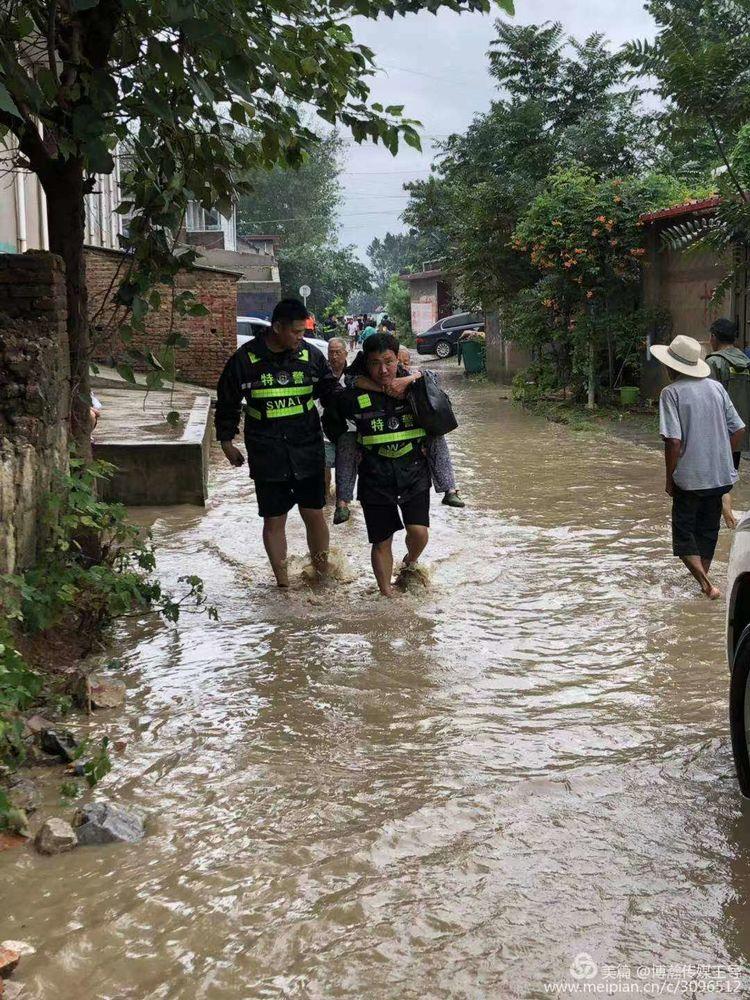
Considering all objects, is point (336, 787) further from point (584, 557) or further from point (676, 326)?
point (676, 326)

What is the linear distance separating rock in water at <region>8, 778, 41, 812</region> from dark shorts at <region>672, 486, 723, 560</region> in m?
4.49

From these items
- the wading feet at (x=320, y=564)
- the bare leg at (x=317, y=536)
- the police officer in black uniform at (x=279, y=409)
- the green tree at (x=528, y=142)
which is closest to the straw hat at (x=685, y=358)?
the police officer in black uniform at (x=279, y=409)

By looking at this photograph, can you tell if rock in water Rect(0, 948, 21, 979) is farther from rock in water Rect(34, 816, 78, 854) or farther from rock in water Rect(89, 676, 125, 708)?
rock in water Rect(89, 676, 125, 708)

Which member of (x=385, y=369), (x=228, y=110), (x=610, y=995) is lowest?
(x=610, y=995)

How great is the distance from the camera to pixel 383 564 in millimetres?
7293

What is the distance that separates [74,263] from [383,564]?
105 inches

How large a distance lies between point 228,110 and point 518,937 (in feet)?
16.3

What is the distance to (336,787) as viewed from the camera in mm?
4383

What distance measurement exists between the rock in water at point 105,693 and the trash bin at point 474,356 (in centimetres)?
2703

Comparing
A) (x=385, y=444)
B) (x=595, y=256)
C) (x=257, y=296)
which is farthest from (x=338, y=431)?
(x=257, y=296)

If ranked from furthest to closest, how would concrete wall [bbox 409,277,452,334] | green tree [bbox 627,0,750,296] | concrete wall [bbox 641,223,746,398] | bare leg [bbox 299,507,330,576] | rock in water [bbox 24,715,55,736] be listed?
1. concrete wall [bbox 409,277,452,334]
2. concrete wall [bbox 641,223,746,398]
3. green tree [bbox 627,0,750,296]
4. bare leg [bbox 299,507,330,576]
5. rock in water [bbox 24,715,55,736]

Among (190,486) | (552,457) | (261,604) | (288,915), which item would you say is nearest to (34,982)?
(288,915)

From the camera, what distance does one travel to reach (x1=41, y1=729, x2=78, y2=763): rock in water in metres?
4.61

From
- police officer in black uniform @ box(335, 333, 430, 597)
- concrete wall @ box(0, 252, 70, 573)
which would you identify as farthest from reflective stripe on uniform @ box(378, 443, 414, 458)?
concrete wall @ box(0, 252, 70, 573)
